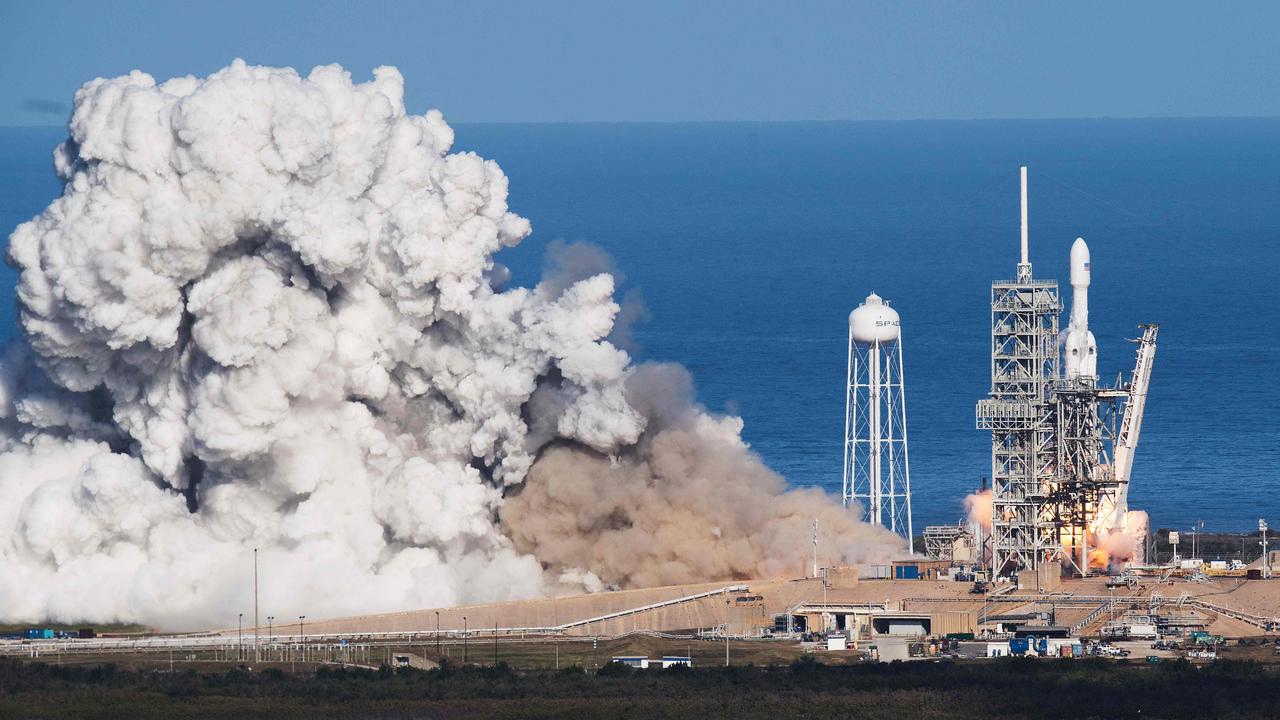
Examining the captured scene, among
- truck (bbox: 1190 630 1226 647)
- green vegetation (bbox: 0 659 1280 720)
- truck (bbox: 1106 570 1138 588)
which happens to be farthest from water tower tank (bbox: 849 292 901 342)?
green vegetation (bbox: 0 659 1280 720)

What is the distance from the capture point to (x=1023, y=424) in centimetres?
7144

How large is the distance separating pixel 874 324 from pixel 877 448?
3.39 m

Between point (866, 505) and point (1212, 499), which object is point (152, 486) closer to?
point (866, 505)

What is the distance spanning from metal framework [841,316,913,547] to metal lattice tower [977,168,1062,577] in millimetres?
2700

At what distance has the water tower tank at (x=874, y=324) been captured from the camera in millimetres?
76312

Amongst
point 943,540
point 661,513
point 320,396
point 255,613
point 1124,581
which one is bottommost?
point 255,613

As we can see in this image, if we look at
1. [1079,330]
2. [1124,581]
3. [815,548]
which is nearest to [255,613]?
[815,548]

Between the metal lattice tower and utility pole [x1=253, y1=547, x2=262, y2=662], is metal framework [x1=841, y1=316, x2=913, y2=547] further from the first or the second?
utility pole [x1=253, y1=547, x2=262, y2=662]

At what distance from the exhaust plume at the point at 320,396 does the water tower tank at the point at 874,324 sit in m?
4.93

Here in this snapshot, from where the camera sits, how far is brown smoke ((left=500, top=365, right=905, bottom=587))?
73.4 metres

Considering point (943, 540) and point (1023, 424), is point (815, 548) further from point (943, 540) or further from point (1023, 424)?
point (1023, 424)

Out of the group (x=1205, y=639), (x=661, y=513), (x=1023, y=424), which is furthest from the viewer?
(x=661, y=513)

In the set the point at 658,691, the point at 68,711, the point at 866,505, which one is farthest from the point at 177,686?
the point at 866,505

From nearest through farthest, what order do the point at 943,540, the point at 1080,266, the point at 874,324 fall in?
the point at 1080,266, the point at 943,540, the point at 874,324
